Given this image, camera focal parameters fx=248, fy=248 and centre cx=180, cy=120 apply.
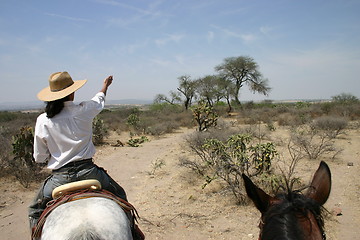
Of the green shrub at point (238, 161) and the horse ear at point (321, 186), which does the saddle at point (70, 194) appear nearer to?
the horse ear at point (321, 186)

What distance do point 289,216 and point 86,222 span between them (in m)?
1.32

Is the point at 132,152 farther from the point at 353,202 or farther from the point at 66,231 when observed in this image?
the point at 66,231

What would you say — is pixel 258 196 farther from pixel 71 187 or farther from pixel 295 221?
pixel 71 187

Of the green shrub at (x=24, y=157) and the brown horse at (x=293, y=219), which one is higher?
the brown horse at (x=293, y=219)

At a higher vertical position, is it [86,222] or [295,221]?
[295,221]

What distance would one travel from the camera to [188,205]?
5113mm

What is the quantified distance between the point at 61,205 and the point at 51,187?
553mm

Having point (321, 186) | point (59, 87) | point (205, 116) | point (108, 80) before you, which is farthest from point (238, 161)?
point (205, 116)

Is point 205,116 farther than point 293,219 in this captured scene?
Yes

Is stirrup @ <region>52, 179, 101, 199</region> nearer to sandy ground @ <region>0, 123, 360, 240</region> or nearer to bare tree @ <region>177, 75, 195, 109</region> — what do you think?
sandy ground @ <region>0, 123, 360, 240</region>

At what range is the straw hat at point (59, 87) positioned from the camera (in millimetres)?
2443

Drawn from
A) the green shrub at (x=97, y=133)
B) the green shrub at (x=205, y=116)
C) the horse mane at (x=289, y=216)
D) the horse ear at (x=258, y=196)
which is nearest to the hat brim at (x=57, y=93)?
the horse ear at (x=258, y=196)

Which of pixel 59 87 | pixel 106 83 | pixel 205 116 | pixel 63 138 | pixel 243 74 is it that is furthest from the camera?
pixel 243 74

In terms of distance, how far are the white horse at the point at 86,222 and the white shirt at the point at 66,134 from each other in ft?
2.00
